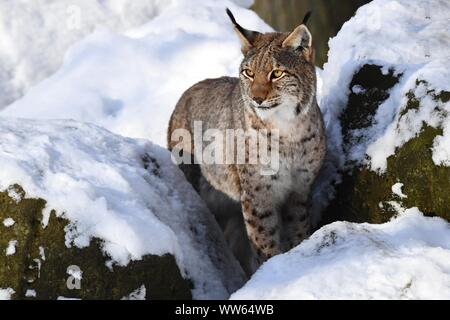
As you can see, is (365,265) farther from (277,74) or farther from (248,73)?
(248,73)

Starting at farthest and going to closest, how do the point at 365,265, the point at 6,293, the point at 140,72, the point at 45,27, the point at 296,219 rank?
the point at 45,27
the point at 140,72
the point at 296,219
the point at 6,293
the point at 365,265

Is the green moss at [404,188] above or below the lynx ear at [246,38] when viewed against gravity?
below

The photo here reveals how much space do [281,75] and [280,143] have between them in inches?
15.8

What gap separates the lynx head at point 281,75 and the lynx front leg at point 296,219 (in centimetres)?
62

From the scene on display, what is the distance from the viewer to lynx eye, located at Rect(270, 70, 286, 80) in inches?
159

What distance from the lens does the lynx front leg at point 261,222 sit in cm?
432

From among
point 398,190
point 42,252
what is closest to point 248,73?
point 398,190

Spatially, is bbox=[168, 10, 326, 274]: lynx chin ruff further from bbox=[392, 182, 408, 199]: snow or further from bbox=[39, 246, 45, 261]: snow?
bbox=[39, 246, 45, 261]: snow

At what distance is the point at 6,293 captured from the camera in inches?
128

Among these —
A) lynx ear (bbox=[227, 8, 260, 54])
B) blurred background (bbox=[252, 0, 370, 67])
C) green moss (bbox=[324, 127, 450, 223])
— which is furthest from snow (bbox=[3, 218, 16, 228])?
blurred background (bbox=[252, 0, 370, 67])

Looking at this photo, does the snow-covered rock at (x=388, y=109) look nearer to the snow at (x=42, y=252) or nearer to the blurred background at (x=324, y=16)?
the snow at (x=42, y=252)

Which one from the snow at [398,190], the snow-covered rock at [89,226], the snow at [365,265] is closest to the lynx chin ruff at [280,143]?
the snow-covered rock at [89,226]

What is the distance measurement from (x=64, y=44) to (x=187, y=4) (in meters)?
1.68

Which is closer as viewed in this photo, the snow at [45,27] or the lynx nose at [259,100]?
the lynx nose at [259,100]
